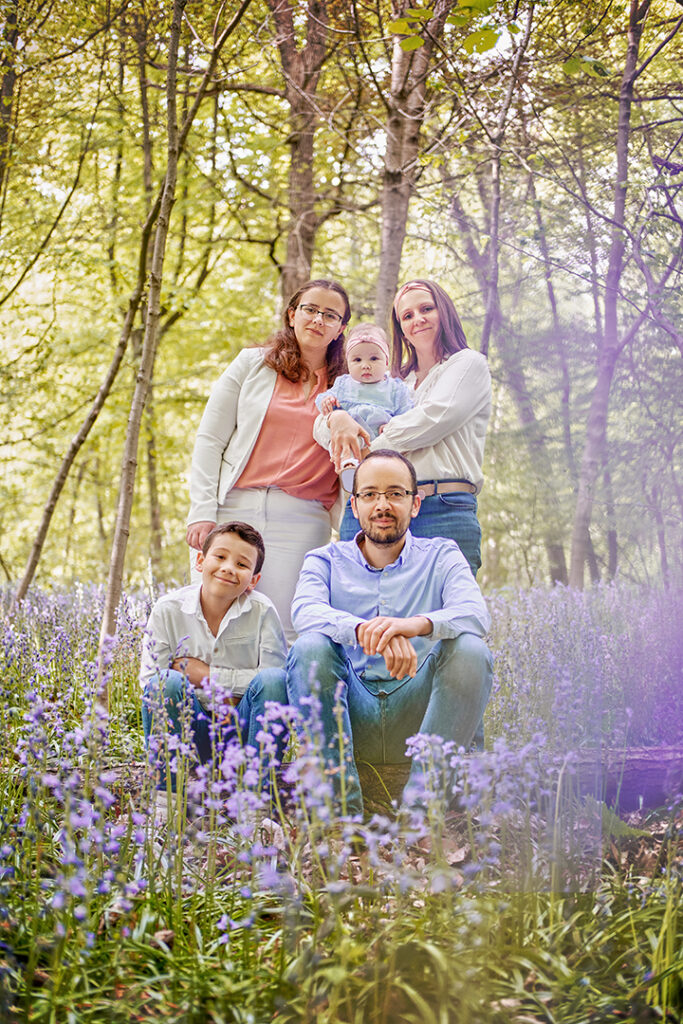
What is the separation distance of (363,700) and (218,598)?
641mm

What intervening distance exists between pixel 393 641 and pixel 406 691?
33 centimetres

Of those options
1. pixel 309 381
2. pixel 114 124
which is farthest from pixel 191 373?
pixel 309 381

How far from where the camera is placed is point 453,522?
3.03 meters

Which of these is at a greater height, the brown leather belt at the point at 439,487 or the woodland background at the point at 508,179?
the woodland background at the point at 508,179

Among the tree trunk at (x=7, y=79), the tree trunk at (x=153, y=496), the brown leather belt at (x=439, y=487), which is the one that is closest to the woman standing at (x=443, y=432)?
the brown leather belt at (x=439, y=487)

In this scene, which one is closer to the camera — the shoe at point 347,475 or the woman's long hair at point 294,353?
the shoe at point 347,475

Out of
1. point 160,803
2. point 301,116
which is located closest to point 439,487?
point 160,803

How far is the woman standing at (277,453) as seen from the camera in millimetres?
3271

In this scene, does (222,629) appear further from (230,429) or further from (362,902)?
(362,902)

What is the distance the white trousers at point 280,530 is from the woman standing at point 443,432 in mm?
221

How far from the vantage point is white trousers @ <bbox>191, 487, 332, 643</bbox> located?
3.22 metres

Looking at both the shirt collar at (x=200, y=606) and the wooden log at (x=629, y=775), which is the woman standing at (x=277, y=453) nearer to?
the shirt collar at (x=200, y=606)

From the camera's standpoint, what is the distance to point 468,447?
122 inches

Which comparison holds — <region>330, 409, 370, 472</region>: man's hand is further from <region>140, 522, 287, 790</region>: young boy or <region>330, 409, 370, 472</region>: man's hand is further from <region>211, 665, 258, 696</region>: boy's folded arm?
<region>211, 665, 258, 696</region>: boy's folded arm
